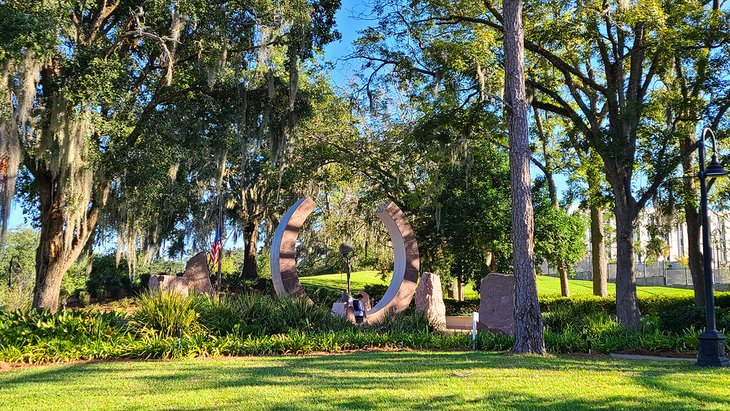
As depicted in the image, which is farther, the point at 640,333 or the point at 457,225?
the point at 457,225

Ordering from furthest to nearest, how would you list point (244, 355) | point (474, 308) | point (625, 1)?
point (474, 308)
point (625, 1)
point (244, 355)

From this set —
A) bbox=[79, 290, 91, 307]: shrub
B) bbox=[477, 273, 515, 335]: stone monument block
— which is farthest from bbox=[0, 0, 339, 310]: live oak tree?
bbox=[79, 290, 91, 307]: shrub

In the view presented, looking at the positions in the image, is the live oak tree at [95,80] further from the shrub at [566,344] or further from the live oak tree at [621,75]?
the shrub at [566,344]

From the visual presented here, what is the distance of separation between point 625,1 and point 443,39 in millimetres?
5201

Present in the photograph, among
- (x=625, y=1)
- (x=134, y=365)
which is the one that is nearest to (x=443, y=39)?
(x=625, y=1)

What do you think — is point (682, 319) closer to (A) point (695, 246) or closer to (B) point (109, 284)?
(A) point (695, 246)

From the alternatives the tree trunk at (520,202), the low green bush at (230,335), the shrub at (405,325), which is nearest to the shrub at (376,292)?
the shrub at (405,325)

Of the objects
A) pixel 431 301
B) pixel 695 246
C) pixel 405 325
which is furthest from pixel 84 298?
pixel 695 246

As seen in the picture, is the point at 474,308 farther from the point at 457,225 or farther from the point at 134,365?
the point at 134,365

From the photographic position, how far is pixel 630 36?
14469 millimetres

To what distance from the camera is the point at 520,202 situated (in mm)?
9391

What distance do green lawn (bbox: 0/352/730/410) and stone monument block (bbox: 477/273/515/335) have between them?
219 inches

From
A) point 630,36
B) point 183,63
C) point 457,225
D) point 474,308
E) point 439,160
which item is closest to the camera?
point 630,36

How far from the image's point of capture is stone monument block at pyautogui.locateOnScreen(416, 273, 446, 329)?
13.6m
